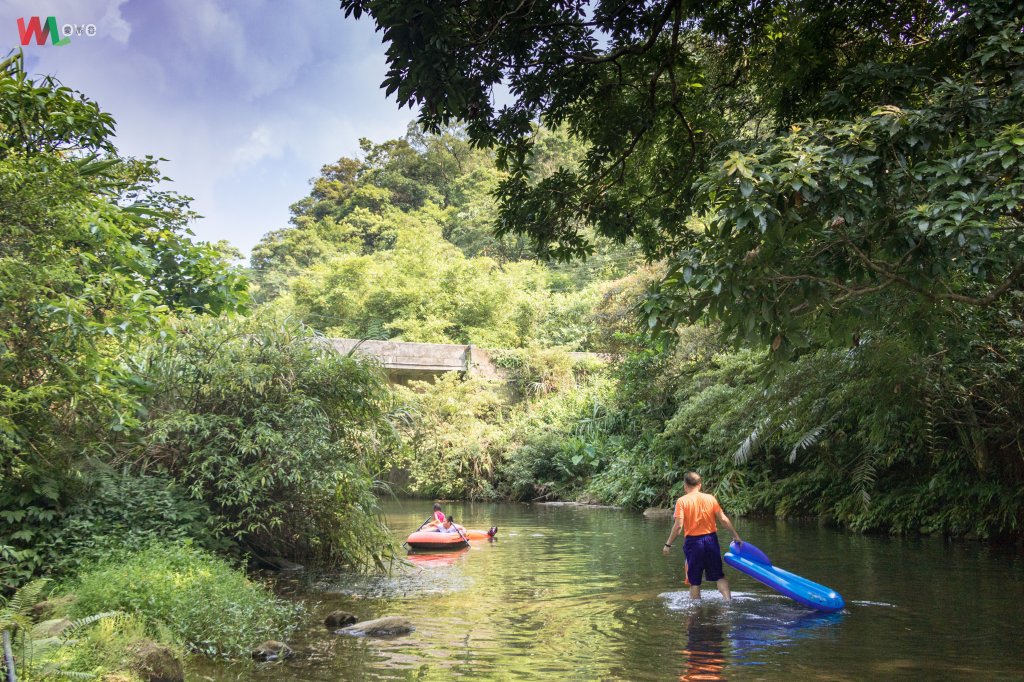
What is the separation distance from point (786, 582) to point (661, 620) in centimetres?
154

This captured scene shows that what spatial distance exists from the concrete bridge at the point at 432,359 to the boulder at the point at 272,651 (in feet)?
70.5

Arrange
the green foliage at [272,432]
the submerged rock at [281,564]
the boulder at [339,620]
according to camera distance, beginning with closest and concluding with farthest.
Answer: the boulder at [339,620] → the green foliage at [272,432] → the submerged rock at [281,564]

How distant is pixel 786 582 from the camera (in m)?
8.99

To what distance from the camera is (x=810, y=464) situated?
18.5 metres

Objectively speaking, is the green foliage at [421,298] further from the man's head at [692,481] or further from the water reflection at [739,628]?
the water reflection at [739,628]

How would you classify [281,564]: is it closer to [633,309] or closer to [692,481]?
[692,481]

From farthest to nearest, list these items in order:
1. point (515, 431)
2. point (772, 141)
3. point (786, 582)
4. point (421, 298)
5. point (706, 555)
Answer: point (421, 298)
point (515, 431)
point (706, 555)
point (786, 582)
point (772, 141)

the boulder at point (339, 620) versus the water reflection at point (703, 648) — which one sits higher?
the boulder at point (339, 620)

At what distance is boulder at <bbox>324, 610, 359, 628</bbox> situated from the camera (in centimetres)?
824

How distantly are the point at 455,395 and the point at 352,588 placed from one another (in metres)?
18.0

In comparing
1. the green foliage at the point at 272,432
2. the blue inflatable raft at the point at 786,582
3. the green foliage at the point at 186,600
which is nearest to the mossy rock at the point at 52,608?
the green foliage at the point at 186,600

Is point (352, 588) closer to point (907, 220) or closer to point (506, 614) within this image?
point (506, 614)

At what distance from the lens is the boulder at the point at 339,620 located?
8242 millimetres

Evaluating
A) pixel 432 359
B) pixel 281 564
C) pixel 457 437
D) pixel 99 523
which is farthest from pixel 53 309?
pixel 432 359
